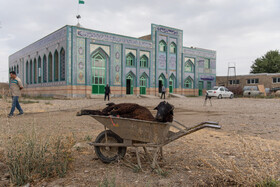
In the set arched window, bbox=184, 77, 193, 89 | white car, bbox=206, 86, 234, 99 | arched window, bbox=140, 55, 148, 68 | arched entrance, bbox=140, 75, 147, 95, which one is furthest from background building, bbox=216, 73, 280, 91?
arched entrance, bbox=140, 75, 147, 95

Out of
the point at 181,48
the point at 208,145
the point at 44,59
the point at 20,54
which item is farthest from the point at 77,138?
the point at 20,54

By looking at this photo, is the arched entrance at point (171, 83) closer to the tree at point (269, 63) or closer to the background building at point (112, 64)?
the background building at point (112, 64)

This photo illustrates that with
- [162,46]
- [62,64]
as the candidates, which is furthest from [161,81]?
[62,64]

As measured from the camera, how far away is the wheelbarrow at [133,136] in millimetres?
3197

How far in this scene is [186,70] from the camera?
33.9m

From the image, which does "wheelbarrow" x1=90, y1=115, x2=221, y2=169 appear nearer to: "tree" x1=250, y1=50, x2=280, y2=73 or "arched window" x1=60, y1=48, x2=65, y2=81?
"arched window" x1=60, y1=48, x2=65, y2=81

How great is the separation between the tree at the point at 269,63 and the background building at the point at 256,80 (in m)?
11.0

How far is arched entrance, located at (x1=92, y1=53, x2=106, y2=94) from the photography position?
2502cm

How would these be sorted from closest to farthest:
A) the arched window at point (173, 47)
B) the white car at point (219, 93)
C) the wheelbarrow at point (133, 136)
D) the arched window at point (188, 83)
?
1. the wheelbarrow at point (133, 136)
2. the white car at point (219, 93)
3. the arched window at point (173, 47)
4. the arched window at point (188, 83)

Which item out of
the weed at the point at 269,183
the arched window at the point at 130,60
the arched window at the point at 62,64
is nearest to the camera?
the weed at the point at 269,183

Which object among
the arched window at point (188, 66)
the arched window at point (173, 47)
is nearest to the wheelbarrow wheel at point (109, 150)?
the arched window at point (173, 47)

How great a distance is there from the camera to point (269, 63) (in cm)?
4694

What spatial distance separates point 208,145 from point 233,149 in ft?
1.70

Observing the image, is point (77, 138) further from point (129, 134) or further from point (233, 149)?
point (233, 149)
